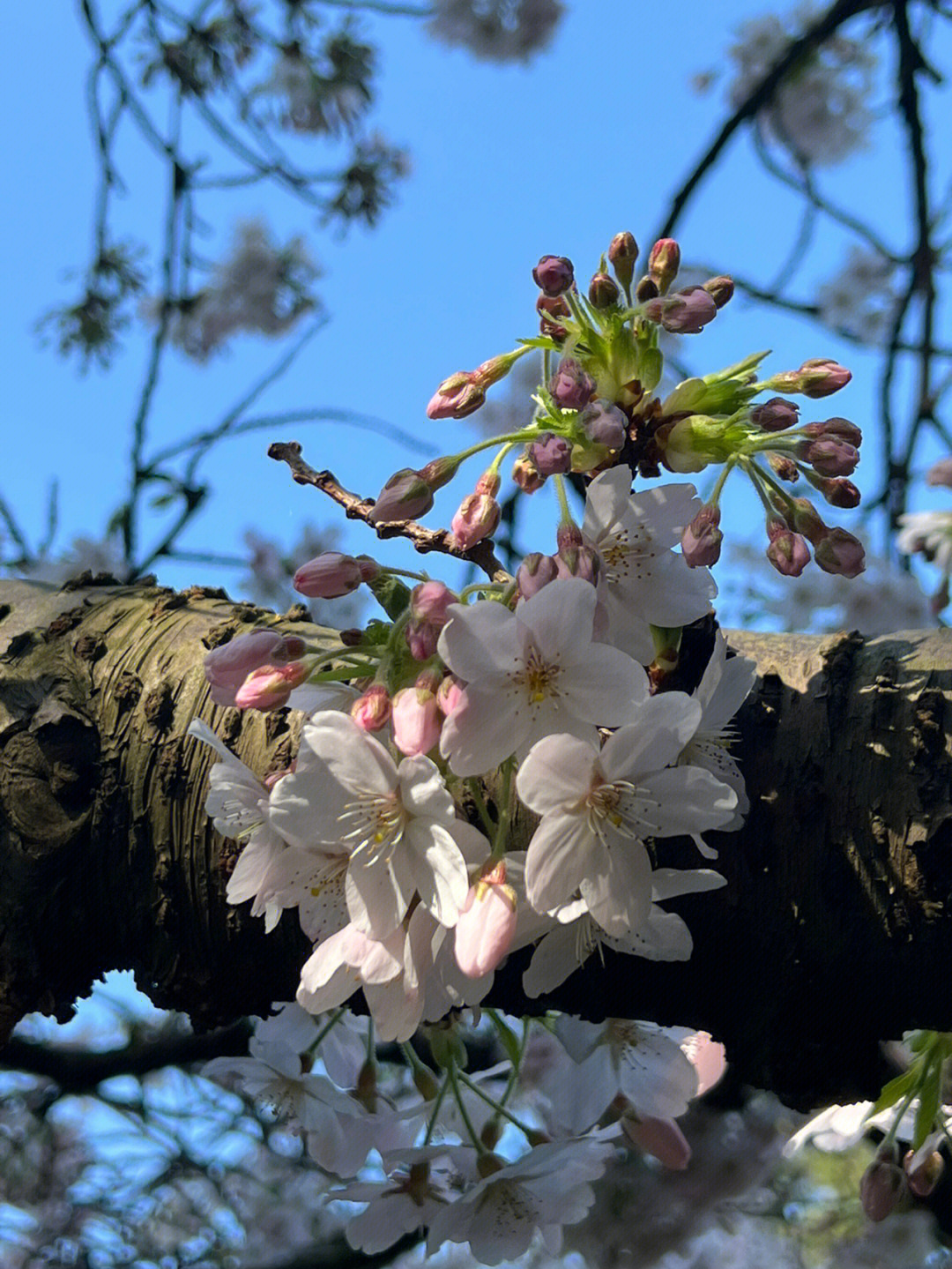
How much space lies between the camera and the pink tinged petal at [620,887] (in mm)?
806

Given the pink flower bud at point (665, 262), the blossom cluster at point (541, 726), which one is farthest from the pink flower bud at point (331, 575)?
the pink flower bud at point (665, 262)

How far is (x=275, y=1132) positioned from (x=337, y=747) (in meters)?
3.42

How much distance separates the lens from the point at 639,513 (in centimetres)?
92

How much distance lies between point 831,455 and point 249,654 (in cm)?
58

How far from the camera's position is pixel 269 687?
2.92 feet

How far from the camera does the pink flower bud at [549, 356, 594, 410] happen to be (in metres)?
0.96

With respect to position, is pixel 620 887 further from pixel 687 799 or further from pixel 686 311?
pixel 686 311

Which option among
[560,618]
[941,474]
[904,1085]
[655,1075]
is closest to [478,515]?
[560,618]

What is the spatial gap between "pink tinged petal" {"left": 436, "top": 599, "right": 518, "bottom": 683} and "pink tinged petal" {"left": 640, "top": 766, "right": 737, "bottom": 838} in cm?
15

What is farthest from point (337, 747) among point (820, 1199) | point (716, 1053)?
point (820, 1199)

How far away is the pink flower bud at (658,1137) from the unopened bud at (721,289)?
0.90 metres

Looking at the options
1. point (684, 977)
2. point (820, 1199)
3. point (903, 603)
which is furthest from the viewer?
point (820, 1199)

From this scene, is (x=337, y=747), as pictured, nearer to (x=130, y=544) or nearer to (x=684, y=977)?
(x=684, y=977)

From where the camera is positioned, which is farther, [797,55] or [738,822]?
[797,55]
